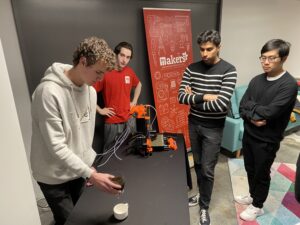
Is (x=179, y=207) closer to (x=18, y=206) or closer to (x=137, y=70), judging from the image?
(x=18, y=206)

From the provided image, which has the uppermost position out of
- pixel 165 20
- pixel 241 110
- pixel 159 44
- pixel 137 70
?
pixel 165 20

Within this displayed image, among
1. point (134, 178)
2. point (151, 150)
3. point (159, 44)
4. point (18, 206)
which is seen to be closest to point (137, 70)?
point (159, 44)

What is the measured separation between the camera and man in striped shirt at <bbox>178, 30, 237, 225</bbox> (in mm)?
1793

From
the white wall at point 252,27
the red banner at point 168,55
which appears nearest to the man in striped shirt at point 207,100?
the red banner at point 168,55

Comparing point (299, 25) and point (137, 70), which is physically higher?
point (299, 25)

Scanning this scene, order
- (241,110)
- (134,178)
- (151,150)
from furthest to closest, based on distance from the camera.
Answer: (241,110)
(151,150)
(134,178)

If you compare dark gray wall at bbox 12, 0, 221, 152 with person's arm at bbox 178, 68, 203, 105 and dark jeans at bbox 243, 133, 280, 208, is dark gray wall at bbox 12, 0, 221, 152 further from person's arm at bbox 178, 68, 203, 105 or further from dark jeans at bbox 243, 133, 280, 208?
dark jeans at bbox 243, 133, 280, 208

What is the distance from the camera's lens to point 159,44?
8.71ft

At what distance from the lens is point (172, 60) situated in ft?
9.25

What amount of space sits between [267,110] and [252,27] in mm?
2476

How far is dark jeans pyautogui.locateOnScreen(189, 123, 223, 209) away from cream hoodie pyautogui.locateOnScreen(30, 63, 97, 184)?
1012mm

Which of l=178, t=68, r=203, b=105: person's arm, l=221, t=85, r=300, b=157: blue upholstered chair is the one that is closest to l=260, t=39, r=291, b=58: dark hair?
l=178, t=68, r=203, b=105: person's arm

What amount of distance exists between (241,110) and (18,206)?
1.69m

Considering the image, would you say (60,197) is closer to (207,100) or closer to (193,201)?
(207,100)
